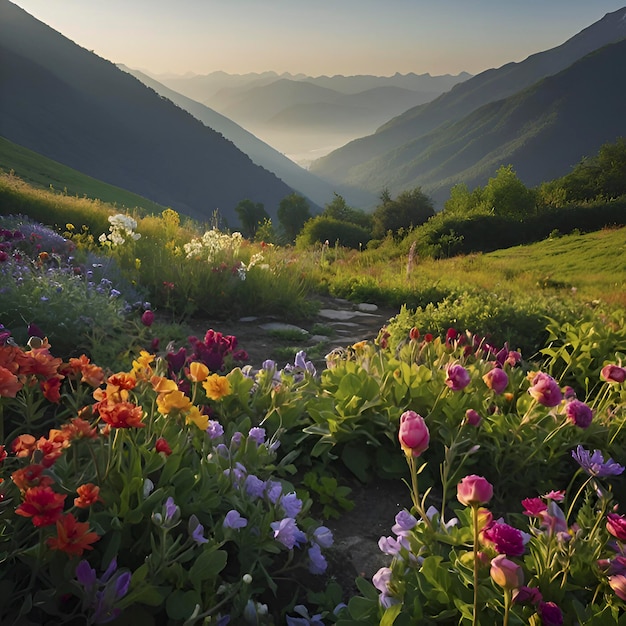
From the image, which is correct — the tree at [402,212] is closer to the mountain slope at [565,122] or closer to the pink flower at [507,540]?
the pink flower at [507,540]

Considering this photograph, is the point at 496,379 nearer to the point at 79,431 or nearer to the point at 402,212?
the point at 79,431

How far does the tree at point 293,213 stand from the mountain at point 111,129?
5152 cm

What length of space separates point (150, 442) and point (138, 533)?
31 centimetres

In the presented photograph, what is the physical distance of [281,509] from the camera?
5.57ft

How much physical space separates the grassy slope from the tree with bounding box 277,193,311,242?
1186 inches

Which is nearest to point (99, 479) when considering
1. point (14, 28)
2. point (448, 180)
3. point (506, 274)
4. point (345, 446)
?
point (345, 446)

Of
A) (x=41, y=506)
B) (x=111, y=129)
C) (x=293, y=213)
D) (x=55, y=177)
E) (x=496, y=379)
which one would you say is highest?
(x=111, y=129)

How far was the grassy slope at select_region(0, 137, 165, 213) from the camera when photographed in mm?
30422

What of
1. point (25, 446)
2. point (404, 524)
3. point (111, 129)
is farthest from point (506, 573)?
point (111, 129)

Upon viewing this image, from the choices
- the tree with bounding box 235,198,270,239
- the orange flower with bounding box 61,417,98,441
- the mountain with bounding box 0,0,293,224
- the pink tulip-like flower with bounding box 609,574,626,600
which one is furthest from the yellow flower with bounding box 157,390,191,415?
the mountain with bounding box 0,0,293,224

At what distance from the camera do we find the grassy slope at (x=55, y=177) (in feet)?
99.8

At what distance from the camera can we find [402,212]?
4612 centimetres

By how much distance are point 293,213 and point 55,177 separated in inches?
1506

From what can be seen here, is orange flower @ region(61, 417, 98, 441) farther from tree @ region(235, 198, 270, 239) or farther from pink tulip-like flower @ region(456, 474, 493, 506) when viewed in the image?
tree @ region(235, 198, 270, 239)
